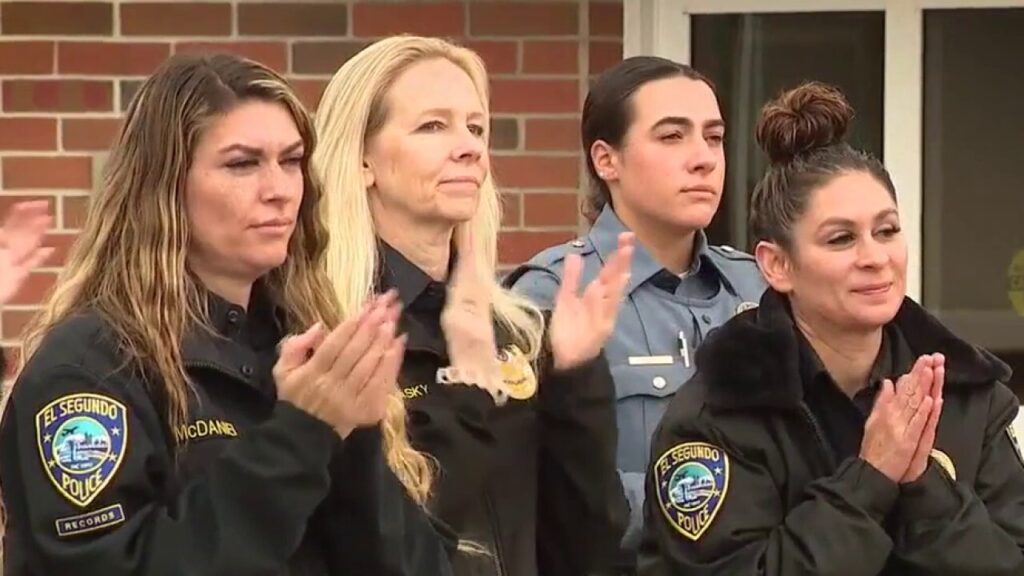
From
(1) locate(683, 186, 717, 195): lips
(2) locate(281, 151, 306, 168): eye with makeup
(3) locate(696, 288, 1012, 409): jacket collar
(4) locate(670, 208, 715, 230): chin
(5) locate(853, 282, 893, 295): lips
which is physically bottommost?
(3) locate(696, 288, 1012, 409): jacket collar

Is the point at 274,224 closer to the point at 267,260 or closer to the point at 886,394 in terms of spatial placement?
the point at 267,260

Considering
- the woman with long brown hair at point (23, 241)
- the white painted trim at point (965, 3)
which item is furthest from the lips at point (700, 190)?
the woman with long brown hair at point (23, 241)

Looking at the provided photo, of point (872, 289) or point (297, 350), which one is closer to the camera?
point (297, 350)

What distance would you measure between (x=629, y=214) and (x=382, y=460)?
1.17 meters

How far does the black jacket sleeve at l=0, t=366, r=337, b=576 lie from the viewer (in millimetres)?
2328

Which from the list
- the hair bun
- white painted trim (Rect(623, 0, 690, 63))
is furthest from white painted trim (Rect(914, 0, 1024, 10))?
the hair bun

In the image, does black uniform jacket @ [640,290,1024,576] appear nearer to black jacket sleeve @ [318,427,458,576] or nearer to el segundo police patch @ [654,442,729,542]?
el segundo police patch @ [654,442,729,542]

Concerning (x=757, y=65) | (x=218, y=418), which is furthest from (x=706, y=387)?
(x=757, y=65)

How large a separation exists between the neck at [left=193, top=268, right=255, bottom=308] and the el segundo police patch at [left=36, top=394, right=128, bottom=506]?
0.91 ft

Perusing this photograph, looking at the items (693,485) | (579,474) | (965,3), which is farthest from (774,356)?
(965,3)

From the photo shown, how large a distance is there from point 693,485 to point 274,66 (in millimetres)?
1834

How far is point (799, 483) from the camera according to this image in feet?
9.70

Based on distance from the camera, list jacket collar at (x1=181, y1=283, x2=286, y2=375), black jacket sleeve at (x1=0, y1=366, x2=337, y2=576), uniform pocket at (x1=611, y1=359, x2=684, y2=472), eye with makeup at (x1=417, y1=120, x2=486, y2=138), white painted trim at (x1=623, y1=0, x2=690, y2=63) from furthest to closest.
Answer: white painted trim at (x1=623, y1=0, x2=690, y2=63) → uniform pocket at (x1=611, y1=359, x2=684, y2=472) → eye with makeup at (x1=417, y1=120, x2=486, y2=138) → jacket collar at (x1=181, y1=283, x2=286, y2=375) → black jacket sleeve at (x1=0, y1=366, x2=337, y2=576)

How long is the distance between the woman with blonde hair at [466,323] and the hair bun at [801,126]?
472 millimetres
